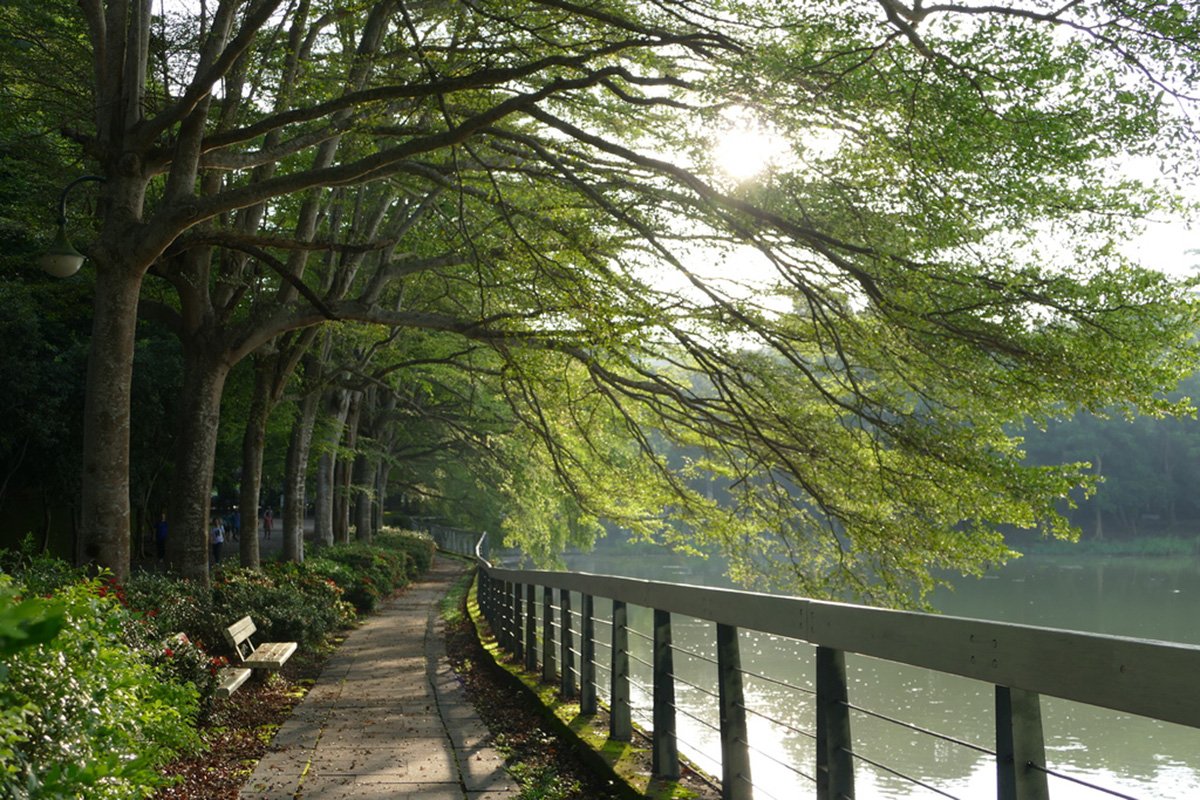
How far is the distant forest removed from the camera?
251ft

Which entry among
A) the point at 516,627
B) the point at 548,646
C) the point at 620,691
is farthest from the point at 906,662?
the point at 516,627

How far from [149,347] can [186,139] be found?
58.4ft

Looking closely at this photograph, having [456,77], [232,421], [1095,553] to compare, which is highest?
[456,77]

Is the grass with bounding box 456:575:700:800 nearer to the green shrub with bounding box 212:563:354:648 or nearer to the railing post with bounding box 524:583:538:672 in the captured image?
the railing post with bounding box 524:583:538:672

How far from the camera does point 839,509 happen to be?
12906 millimetres

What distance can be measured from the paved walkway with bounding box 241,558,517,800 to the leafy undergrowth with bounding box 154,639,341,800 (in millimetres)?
131

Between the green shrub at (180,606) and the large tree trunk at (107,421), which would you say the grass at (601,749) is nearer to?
the green shrub at (180,606)

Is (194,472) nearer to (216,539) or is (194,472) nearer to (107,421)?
(107,421)

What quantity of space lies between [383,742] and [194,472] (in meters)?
7.69

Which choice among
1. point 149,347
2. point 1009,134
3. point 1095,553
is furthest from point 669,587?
point 1095,553

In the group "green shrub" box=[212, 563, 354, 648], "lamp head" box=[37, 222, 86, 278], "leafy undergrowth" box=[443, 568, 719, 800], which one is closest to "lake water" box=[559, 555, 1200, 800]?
"leafy undergrowth" box=[443, 568, 719, 800]

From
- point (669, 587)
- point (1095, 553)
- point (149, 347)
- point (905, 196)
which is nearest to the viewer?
point (669, 587)

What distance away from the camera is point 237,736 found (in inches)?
361

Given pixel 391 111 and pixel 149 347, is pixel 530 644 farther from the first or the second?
pixel 149 347
